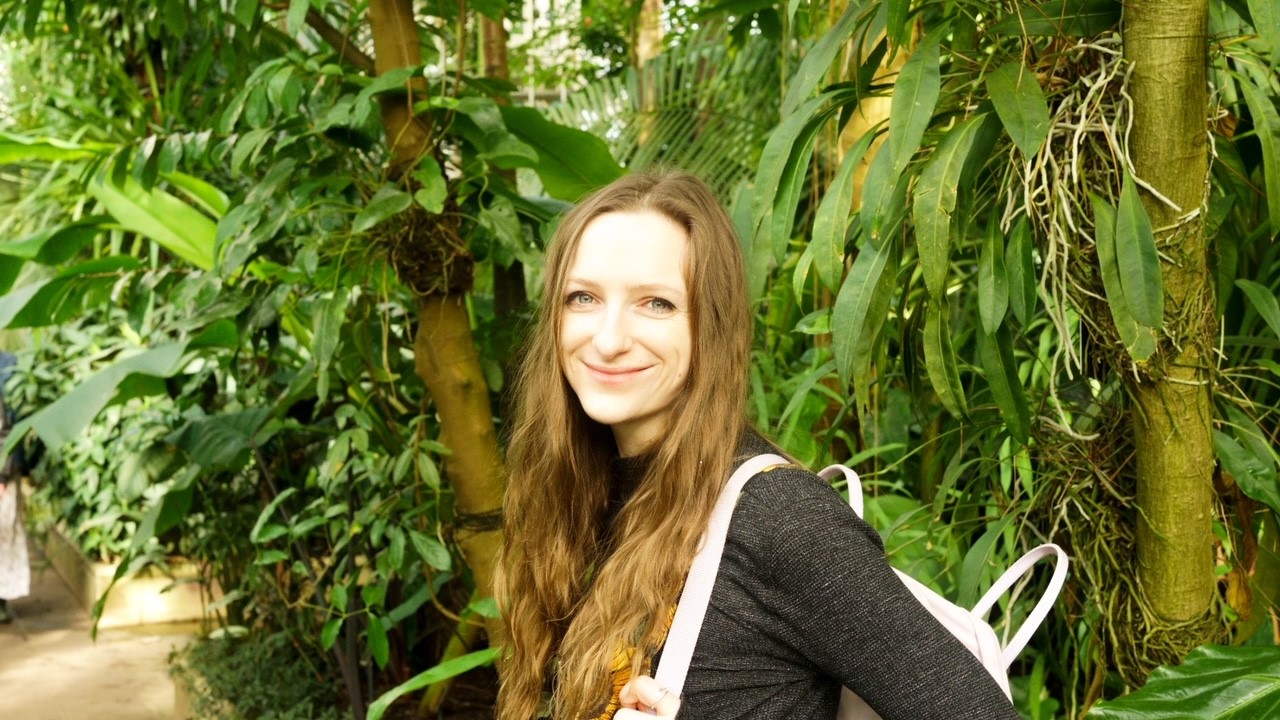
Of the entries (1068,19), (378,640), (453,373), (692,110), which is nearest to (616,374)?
(1068,19)

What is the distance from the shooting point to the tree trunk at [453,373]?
2240 millimetres

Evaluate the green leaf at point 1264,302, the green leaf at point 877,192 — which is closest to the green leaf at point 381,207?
the green leaf at point 877,192

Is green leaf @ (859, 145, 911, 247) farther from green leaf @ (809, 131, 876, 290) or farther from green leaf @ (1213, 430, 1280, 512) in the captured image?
green leaf @ (1213, 430, 1280, 512)

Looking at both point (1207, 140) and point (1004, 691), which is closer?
point (1004, 691)

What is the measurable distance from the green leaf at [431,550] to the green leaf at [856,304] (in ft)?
3.92

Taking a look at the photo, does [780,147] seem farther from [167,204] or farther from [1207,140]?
[167,204]

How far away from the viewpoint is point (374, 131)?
2.21 m

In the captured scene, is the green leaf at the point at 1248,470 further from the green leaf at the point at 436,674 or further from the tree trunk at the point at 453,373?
the tree trunk at the point at 453,373

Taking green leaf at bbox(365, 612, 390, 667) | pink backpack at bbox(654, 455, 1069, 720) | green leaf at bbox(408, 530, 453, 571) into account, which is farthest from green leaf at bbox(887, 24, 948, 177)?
green leaf at bbox(365, 612, 390, 667)

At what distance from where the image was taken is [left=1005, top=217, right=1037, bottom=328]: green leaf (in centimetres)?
127

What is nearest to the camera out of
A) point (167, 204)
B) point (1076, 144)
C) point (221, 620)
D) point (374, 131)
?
point (1076, 144)

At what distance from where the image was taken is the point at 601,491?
126 cm

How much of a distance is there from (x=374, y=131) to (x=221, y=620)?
2.00m

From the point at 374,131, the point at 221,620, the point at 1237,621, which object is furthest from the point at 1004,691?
the point at 221,620
